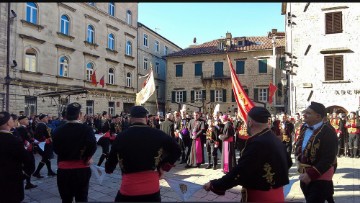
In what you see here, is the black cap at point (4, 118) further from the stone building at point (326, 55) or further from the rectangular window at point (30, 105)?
the stone building at point (326, 55)

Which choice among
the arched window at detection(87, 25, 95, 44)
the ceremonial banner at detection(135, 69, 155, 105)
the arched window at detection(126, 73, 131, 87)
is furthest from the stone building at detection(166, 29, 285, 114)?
the ceremonial banner at detection(135, 69, 155, 105)

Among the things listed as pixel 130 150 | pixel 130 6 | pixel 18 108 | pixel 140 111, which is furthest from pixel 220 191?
pixel 130 6

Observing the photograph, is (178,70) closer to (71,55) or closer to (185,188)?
(71,55)

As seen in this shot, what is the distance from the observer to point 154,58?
40.7m

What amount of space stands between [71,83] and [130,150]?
942 inches

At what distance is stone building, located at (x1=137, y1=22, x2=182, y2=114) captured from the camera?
3659cm

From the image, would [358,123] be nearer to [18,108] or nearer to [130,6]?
[18,108]

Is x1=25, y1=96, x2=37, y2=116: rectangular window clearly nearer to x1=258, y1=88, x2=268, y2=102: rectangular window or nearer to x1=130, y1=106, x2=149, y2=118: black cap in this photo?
x1=130, y1=106, x2=149, y2=118: black cap

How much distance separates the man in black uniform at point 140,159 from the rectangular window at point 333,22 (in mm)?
20116

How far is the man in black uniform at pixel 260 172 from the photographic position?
3037 mm

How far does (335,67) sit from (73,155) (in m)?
19.7

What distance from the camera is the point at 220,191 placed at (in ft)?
10.6

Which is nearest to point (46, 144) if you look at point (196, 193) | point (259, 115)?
point (196, 193)

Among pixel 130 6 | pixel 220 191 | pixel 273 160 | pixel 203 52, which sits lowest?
pixel 220 191
